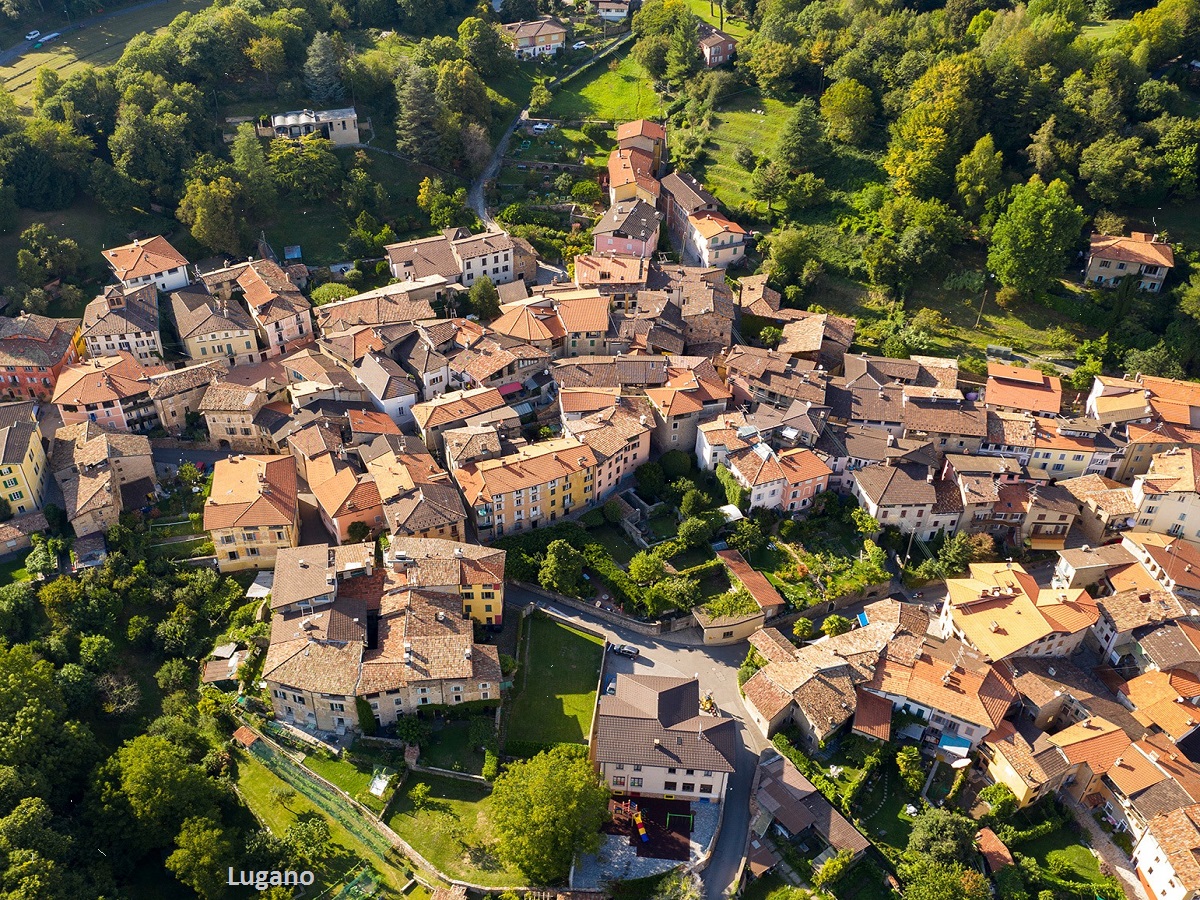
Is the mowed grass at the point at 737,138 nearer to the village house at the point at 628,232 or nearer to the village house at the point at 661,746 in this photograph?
the village house at the point at 628,232

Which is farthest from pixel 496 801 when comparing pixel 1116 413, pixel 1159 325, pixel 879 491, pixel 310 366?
pixel 1159 325

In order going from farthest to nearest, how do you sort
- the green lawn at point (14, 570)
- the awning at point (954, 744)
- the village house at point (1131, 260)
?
the village house at point (1131, 260) < the green lawn at point (14, 570) < the awning at point (954, 744)

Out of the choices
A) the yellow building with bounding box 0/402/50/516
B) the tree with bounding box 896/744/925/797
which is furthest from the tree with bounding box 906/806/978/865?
the yellow building with bounding box 0/402/50/516

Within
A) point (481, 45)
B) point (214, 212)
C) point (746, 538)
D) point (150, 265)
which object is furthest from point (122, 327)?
point (481, 45)

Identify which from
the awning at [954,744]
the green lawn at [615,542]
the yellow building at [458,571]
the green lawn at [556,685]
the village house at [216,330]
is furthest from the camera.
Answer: the village house at [216,330]

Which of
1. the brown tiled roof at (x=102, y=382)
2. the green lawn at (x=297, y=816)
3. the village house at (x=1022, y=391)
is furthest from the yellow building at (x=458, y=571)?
the village house at (x=1022, y=391)

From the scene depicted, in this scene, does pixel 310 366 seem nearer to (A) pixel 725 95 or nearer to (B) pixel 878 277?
(B) pixel 878 277

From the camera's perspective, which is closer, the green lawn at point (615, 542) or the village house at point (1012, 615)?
the village house at point (1012, 615)
